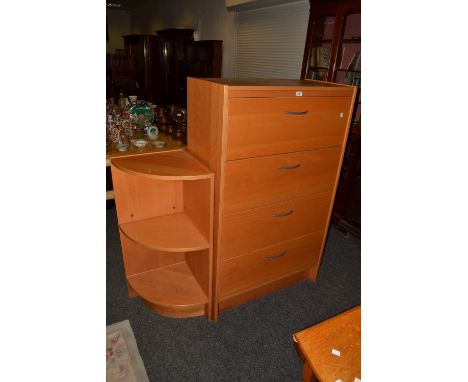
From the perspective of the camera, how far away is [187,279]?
70.5 inches

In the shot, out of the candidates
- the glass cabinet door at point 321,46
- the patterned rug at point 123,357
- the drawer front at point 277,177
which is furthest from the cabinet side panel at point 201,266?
the glass cabinet door at point 321,46

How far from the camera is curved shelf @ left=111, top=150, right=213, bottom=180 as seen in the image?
4.26ft

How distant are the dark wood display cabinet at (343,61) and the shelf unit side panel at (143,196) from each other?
5.41 ft

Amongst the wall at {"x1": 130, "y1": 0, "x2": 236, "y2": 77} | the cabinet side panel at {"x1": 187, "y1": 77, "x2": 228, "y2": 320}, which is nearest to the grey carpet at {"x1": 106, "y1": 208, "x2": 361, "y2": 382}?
the cabinet side panel at {"x1": 187, "y1": 77, "x2": 228, "y2": 320}

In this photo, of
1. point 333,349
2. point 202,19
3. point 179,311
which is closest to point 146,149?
point 179,311

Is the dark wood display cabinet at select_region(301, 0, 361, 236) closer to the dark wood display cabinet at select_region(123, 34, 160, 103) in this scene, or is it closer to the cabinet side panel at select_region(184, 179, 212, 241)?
the cabinet side panel at select_region(184, 179, 212, 241)

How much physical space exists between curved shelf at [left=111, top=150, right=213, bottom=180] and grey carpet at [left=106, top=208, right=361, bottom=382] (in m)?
0.89

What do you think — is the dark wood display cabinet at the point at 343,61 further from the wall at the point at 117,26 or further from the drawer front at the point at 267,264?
the wall at the point at 117,26

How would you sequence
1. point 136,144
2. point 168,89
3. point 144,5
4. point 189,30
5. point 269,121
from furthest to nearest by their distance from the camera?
point 144,5, point 168,89, point 189,30, point 136,144, point 269,121

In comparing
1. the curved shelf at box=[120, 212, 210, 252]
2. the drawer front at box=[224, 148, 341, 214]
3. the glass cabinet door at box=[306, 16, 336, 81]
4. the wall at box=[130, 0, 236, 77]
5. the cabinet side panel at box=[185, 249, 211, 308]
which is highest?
the wall at box=[130, 0, 236, 77]
